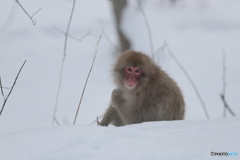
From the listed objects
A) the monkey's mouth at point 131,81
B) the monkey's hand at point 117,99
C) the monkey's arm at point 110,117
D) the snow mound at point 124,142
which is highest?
the monkey's mouth at point 131,81

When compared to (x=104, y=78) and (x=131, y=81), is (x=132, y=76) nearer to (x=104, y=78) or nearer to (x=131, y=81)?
(x=131, y=81)

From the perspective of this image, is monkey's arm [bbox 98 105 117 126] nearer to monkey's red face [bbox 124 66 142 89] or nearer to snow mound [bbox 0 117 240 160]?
monkey's red face [bbox 124 66 142 89]

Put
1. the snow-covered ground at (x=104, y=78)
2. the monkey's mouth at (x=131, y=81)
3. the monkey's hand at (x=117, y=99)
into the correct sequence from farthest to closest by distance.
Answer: the monkey's hand at (x=117, y=99), the monkey's mouth at (x=131, y=81), the snow-covered ground at (x=104, y=78)

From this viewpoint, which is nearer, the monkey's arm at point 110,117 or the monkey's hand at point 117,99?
the monkey's hand at point 117,99

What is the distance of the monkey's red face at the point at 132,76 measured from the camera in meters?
3.88

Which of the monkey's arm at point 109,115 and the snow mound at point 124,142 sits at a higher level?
the monkey's arm at point 109,115

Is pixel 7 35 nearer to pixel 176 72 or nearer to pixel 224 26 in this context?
pixel 176 72

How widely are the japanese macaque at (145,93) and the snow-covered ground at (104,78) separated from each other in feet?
1.42

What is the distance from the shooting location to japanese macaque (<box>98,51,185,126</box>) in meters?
3.91

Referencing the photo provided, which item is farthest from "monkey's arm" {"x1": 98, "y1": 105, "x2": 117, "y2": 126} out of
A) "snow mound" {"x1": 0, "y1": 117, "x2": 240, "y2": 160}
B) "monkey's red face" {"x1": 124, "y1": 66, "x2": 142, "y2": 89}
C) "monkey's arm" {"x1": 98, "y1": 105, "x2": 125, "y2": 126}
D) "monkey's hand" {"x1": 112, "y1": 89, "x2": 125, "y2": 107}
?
"snow mound" {"x1": 0, "y1": 117, "x2": 240, "y2": 160}

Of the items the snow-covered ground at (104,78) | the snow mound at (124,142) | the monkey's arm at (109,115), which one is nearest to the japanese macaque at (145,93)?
the monkey's arm at (109,115)

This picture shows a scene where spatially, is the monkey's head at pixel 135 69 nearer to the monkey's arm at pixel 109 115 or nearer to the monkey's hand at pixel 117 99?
the monkey's hand at pixel 117 99

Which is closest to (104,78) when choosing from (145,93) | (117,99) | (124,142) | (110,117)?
(110,117)

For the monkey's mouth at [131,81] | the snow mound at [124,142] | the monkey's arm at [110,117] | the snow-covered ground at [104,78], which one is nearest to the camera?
the snow mound at [124,142]
